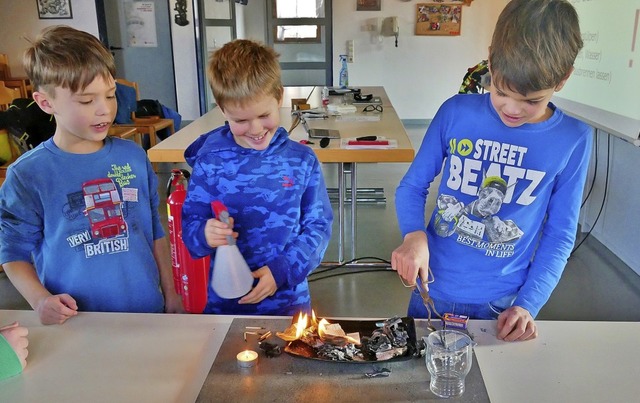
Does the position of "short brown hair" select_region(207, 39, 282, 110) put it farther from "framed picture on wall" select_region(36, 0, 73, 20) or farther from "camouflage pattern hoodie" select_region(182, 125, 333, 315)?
"framed picture on wall" select_region(36, 0, 73, 20)

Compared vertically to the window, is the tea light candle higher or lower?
→ lower

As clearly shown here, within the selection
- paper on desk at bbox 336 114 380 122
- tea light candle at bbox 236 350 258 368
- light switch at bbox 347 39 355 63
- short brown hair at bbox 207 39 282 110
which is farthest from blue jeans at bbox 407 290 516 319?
light switch at bbox 347 39 355 63

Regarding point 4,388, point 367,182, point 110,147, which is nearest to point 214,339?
point 4,388

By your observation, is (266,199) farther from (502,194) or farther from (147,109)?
(147,109)

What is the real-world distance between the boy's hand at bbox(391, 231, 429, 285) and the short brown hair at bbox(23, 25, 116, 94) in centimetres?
79

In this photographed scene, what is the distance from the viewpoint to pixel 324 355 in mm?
941

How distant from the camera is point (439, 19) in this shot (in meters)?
7.13

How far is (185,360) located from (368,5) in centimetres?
685

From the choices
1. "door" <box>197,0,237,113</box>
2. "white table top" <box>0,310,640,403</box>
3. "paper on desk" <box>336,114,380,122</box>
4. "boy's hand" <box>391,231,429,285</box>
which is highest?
"door" <box>197,0,237,113</box>

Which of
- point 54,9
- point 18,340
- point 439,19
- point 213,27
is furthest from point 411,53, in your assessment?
point 18,340

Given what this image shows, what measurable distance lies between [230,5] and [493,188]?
21.4ft

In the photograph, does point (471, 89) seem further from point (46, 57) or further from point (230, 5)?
point (230, 5)

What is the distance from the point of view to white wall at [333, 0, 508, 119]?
7.15m

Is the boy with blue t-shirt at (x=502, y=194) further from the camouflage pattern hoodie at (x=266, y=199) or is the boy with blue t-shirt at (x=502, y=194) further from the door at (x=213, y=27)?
the door at (x=213, y=27)
